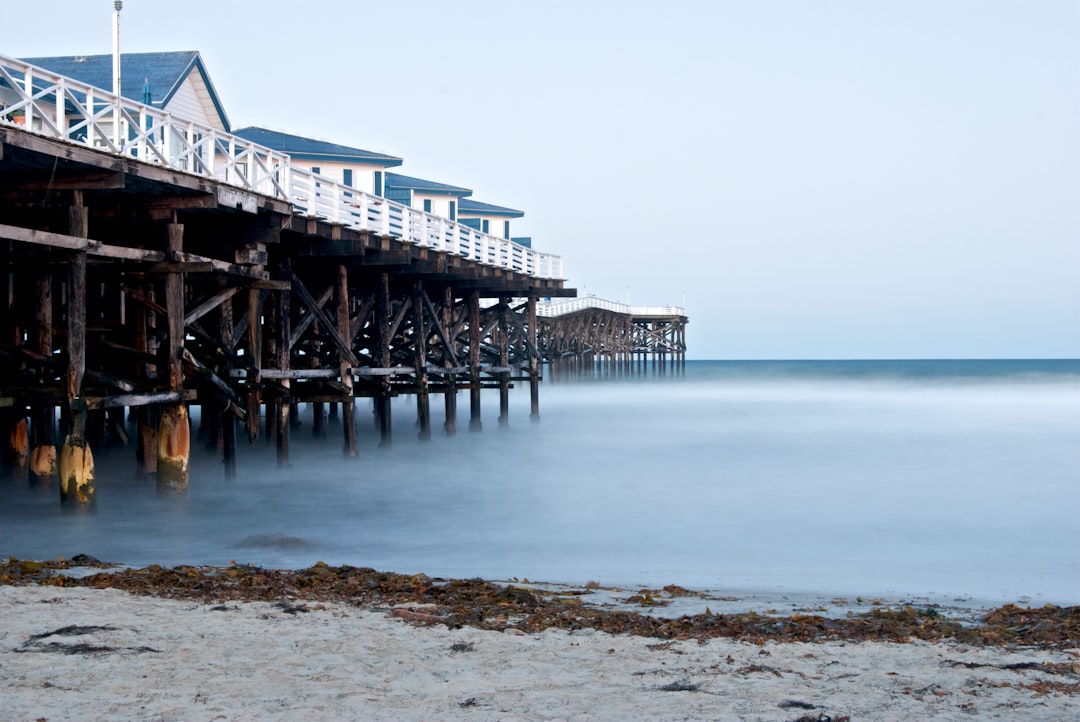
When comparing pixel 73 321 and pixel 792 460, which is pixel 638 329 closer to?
pixel 792 460

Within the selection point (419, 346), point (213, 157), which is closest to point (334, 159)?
point (419, 346)

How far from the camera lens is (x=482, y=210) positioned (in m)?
49.9

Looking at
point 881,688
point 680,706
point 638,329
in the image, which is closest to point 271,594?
point 680,706

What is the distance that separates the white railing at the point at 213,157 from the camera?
9844 mm

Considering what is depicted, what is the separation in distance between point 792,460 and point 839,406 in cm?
2409

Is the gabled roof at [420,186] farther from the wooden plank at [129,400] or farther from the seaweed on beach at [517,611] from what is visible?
the seaweed on beach at [517,611]

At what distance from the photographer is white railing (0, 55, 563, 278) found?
9.84 m

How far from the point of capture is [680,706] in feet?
16.8

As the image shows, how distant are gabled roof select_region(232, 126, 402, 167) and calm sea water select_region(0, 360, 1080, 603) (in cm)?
1141

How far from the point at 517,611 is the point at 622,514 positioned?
23.0 feet

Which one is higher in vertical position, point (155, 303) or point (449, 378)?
point (155, 303)

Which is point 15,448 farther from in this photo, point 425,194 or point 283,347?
point 425,194

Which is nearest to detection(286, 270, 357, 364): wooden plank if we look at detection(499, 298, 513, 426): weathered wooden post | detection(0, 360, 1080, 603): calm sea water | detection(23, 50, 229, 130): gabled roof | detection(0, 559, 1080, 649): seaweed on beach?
detection(0, 360, 1080, 603): calm sea water

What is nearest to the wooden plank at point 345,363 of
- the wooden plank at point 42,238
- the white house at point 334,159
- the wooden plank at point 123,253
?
the wooden plank at point 123,253
